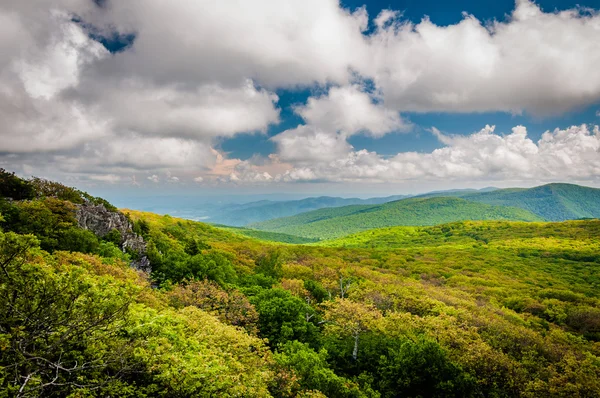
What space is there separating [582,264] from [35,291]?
207575 millimetres

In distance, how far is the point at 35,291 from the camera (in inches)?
533

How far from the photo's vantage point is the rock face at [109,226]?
5366 cm

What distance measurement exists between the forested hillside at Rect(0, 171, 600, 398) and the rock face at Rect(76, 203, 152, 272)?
1.75 metres

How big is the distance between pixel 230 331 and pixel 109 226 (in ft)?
145

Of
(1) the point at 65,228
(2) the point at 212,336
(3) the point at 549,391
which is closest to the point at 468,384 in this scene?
(3) the point at 549,391

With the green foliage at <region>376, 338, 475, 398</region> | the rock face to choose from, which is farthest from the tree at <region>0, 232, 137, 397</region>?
the rock face

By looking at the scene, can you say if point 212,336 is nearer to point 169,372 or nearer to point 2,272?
point 169,372

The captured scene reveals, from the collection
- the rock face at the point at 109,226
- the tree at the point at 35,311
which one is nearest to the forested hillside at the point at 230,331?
the tree at the point at 35,311

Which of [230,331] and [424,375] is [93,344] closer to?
[230,331]

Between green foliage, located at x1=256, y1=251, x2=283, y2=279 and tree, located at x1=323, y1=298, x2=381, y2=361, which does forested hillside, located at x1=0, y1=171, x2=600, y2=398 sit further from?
green foliage, located at x1=256, y1=251, x2=283, y2=279

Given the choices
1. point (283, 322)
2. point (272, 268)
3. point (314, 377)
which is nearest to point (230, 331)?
point (314, 377)

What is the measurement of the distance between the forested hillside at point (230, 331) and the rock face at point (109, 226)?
1749mm

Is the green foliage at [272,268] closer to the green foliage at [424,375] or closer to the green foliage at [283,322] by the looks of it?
the green foliage at [283,322]

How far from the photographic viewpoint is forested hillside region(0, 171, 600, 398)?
1385 centimetres
